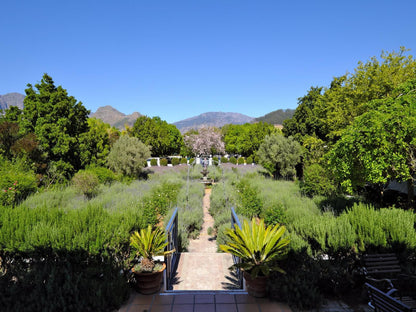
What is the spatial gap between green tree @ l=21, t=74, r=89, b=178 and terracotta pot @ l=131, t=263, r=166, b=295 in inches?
543

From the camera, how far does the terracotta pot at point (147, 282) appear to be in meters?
3.40

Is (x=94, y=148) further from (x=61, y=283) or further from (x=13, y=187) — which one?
(x=61, y=283)

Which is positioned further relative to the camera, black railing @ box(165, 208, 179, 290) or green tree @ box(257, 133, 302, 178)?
green tree @ box(257, 133, 302, 178)

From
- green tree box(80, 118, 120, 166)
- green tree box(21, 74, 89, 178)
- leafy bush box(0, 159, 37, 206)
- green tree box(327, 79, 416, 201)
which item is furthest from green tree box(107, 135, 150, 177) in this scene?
green tree box(327, 79, 416, 201)

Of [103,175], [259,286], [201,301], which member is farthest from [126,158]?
[259,286]

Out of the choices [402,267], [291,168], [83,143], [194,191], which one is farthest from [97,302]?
[291,168]

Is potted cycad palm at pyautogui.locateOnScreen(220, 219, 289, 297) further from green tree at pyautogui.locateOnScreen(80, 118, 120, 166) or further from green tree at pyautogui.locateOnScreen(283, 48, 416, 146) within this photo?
green tree at pyautogui.locateOnScreen(80, 118, 120, 166)

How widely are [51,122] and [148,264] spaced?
48.8 feet

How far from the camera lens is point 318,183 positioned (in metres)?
11.5

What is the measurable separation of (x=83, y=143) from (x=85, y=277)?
14.8m

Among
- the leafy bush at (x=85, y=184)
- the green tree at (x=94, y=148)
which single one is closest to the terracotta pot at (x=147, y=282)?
the leafy bush at (x=85, y=184)

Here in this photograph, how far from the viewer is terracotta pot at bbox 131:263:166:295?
11.1 ft

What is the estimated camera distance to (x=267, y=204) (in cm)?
892

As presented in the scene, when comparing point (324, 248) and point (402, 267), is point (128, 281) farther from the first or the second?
point (402, 267)
